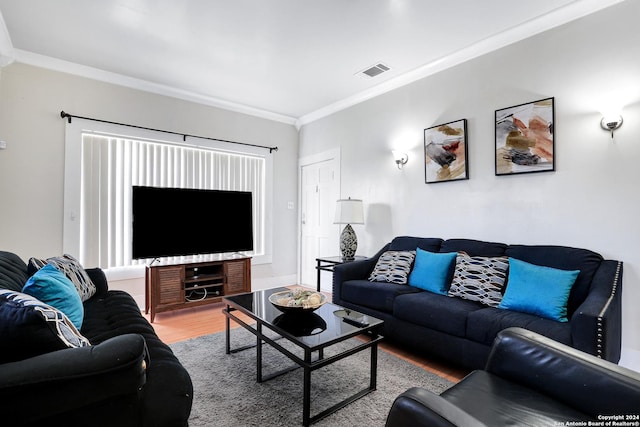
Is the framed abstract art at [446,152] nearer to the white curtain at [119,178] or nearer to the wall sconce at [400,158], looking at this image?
the wall sconce at [400,158]

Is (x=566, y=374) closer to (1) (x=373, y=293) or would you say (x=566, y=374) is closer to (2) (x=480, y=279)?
(2) (x=480, y=279)

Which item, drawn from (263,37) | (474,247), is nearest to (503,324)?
(474,247)

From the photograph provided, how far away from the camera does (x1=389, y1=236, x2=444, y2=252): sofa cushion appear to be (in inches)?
121

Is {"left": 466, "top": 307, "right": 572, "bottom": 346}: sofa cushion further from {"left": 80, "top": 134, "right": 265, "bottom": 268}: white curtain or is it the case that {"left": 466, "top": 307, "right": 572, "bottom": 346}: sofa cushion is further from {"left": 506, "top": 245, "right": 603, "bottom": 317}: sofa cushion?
{"left": 80, "top": 134, "right": 265, "bottom": 268}: white curtain

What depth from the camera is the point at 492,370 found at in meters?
1.40

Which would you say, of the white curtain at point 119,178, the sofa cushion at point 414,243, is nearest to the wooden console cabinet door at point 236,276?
the white curtain at point 119,178

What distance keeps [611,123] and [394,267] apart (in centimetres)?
198

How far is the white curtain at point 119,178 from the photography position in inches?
136

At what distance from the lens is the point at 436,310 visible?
2.29m

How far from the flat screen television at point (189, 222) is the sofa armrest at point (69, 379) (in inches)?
106

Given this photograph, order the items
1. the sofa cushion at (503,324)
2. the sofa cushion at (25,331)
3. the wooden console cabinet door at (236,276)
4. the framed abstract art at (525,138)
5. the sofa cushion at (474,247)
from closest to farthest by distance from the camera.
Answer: the sofa cushion at (25,331), the sofa cushion at (503,324), the framed abstract art at (525,138), the sofa cushion at (474,247), the wooden console cabinet door at (236,276)

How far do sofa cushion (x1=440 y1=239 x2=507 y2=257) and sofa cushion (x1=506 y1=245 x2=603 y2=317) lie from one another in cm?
13

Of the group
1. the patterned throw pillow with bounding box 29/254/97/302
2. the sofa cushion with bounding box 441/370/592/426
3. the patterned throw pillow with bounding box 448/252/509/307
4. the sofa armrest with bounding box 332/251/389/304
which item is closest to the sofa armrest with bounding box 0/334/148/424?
the sofa cushion with bounding box 441/370/592/426

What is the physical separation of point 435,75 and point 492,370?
116 inches
